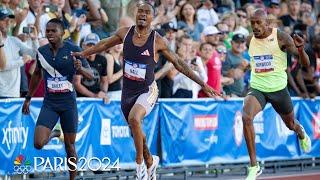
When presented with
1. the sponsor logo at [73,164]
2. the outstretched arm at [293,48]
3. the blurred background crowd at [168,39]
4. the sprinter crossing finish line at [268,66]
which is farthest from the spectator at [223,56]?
the outstretched arm at [293,48]

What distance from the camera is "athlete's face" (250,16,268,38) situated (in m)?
13.4

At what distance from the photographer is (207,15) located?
19.5 meters

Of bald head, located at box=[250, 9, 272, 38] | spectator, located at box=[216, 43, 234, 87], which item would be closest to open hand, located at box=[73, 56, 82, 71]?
bald head, located at box=[250, 9, 272, 38]

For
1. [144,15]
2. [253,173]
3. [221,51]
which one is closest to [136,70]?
[144,15]

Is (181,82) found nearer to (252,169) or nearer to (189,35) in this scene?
(189,35)

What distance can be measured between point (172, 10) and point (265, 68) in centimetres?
505

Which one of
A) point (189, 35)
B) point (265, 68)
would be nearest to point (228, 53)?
point (189, 35)

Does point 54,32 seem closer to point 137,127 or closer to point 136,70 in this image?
point 136,70

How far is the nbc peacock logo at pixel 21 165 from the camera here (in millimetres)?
13570

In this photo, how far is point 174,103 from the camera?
15.6 meters

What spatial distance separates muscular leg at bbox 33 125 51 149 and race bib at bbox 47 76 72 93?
59cm

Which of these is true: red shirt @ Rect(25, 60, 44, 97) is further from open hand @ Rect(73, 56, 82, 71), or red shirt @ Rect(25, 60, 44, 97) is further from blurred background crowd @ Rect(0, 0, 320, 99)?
open hand @ Rect(73, 56, 82, 71)

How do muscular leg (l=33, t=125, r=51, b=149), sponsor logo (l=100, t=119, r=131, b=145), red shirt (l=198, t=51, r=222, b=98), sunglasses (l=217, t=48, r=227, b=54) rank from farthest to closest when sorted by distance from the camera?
sunglasses (l=217, t=48, r=227, b=54) → red shirt (l=198, t=51, r=222, b=98) → sponsor logo (l=100, t=119, r=131, b=145) → muscular leg (l=33, t=125, r=51, b=149)

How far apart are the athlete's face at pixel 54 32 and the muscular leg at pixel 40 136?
4.30ft
